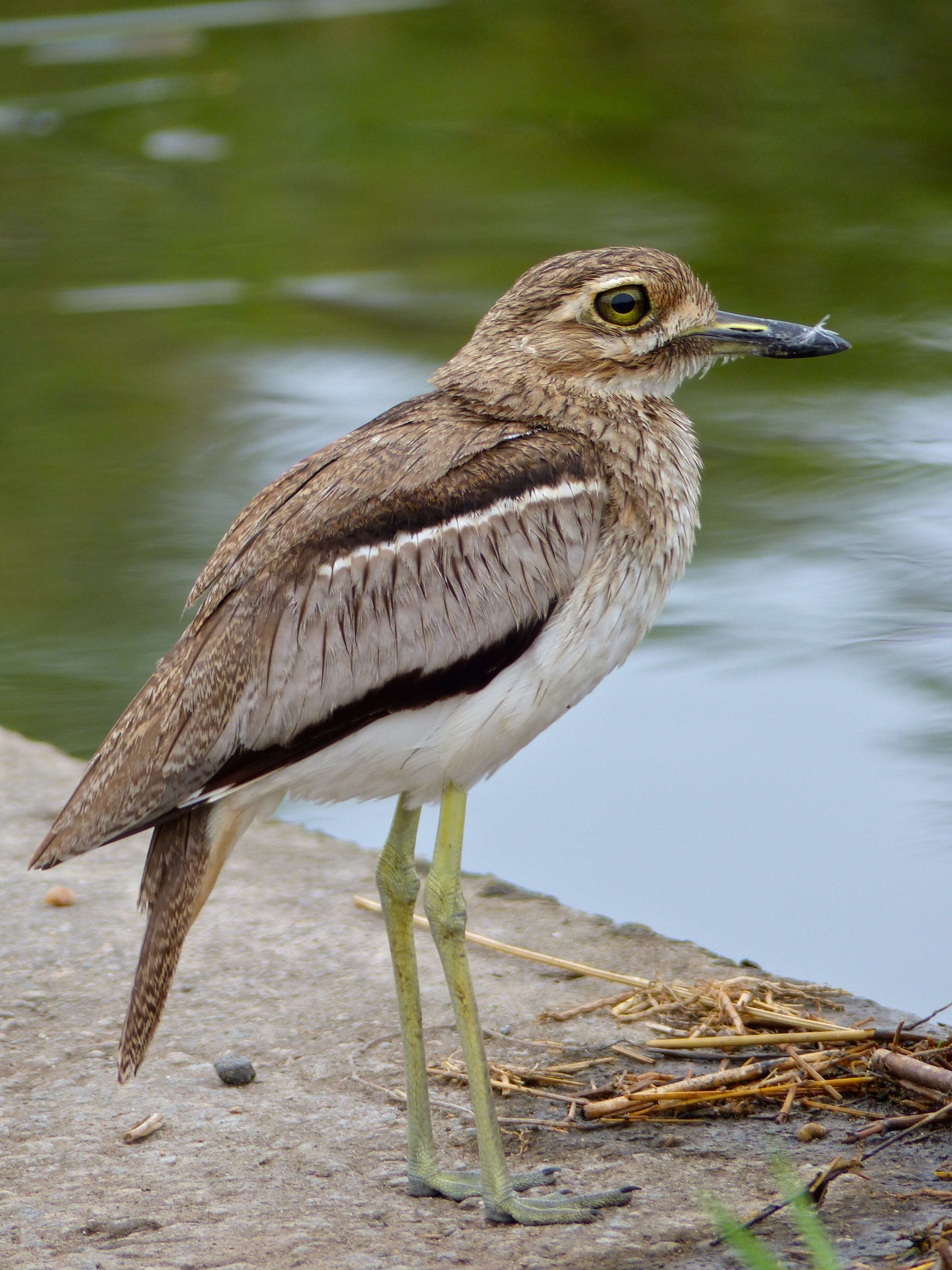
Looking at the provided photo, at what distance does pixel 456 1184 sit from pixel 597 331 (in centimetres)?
185

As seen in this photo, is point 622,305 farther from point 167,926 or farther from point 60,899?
point 60,899

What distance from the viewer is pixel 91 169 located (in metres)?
14.3

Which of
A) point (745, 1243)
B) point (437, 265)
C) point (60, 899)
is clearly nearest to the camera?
point (745, 1243)

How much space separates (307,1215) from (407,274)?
9065 millimetres

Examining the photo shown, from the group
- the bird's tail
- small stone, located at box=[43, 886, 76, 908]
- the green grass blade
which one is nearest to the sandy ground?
small stone, located at box=[43, 886, 76, 908]

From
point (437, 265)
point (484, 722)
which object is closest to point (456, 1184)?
point (484, 722)

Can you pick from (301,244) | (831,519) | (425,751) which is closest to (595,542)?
(425,751)

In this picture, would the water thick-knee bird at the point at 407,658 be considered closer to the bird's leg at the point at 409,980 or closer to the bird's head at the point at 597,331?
the bird's leg at the point at 409,980

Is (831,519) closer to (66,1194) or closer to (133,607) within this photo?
(133,607)

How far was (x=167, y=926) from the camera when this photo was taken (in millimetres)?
3398

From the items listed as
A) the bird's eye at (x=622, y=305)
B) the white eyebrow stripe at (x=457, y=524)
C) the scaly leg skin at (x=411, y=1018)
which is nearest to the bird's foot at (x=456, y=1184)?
the scaly leg skin at (x=411, y=1018)

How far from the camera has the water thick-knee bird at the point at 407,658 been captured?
332cm

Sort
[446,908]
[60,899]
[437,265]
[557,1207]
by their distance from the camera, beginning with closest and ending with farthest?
[557,1207] < [446,908] < [60,899] < [437,265]

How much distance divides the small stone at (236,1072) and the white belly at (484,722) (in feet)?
2.47
